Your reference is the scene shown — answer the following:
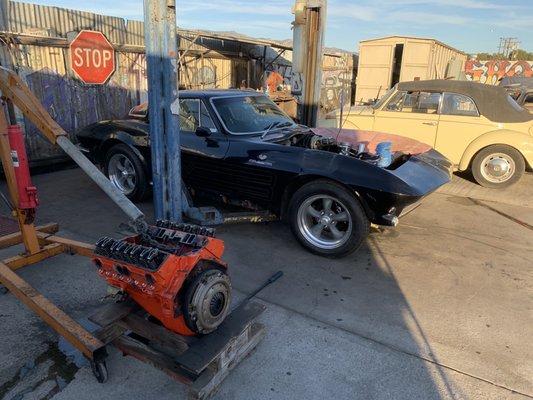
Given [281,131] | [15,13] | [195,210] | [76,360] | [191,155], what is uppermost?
[15,13]

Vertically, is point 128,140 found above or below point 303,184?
above

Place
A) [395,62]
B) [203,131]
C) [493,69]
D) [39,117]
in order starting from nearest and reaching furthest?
1. [39,117]
2. [203,131]
3. [395,62]
4. [493,69]

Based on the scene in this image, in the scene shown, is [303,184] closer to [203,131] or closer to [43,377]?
[203,131]

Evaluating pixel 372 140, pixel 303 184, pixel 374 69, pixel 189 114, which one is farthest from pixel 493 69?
pixel 303 184

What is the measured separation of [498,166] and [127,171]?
19.8 ft

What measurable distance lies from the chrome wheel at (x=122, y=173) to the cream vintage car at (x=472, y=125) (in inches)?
189

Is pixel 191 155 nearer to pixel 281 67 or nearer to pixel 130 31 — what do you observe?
pixel 130 31

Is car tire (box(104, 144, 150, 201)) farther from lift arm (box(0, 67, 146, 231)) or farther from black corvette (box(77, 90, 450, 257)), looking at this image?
lift arm (box(0, 67, 146, 231))

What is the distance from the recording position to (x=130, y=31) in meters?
8.60

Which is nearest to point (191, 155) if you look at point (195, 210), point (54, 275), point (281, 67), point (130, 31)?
point (195, 210)

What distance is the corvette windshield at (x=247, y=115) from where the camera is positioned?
4754mm

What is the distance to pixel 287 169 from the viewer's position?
4.13 meters

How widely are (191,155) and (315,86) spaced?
313 cm

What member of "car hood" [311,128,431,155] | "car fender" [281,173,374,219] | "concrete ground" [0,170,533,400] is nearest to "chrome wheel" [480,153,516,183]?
"concrete ground" [0,170,533,400]
